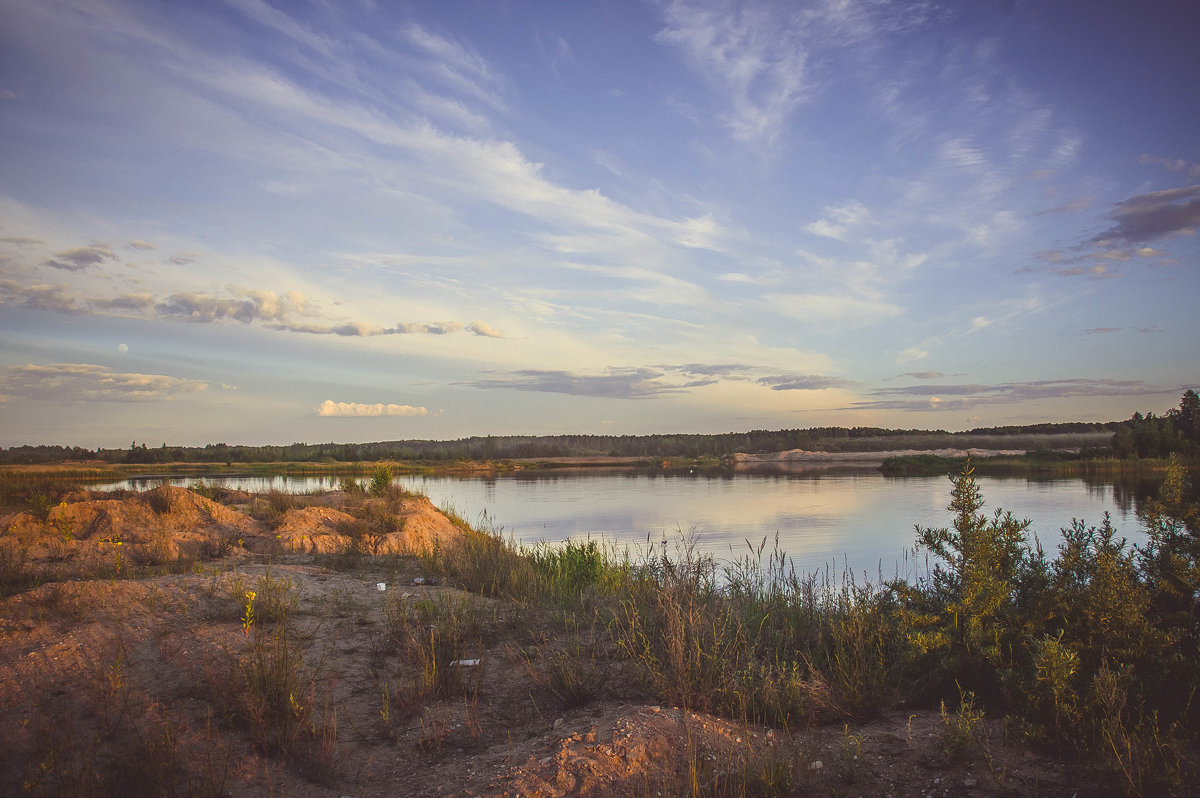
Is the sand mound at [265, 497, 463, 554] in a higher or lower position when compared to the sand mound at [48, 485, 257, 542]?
lower

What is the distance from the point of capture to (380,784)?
158 inches

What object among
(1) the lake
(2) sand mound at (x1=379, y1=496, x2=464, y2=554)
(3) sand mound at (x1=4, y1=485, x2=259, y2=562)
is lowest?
(1) the lake

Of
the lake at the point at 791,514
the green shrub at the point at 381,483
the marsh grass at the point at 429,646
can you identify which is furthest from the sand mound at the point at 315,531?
the marsh grass at the point at 429,646

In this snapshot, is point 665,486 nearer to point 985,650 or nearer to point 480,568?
point 480,568

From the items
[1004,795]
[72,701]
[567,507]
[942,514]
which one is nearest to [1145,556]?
[1004,795]

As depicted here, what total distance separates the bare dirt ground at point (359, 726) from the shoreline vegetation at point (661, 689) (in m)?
0.02

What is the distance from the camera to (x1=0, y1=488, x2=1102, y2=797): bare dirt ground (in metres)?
3.63

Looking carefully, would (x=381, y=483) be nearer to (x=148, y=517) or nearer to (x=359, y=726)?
(x=148, y=517)

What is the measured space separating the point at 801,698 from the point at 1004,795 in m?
1.36

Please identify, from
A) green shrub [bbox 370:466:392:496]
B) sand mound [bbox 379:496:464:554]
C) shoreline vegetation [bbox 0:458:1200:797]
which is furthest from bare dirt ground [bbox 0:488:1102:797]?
green shrub [bbox 370:466:392:496]

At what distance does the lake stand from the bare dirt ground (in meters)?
5.05

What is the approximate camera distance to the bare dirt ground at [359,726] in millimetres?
3631

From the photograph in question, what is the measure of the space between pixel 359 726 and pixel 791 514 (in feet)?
68.2

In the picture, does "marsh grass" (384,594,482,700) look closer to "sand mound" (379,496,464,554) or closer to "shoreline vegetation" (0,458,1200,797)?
"shoreline vegetation" (0,458,1200,797)
